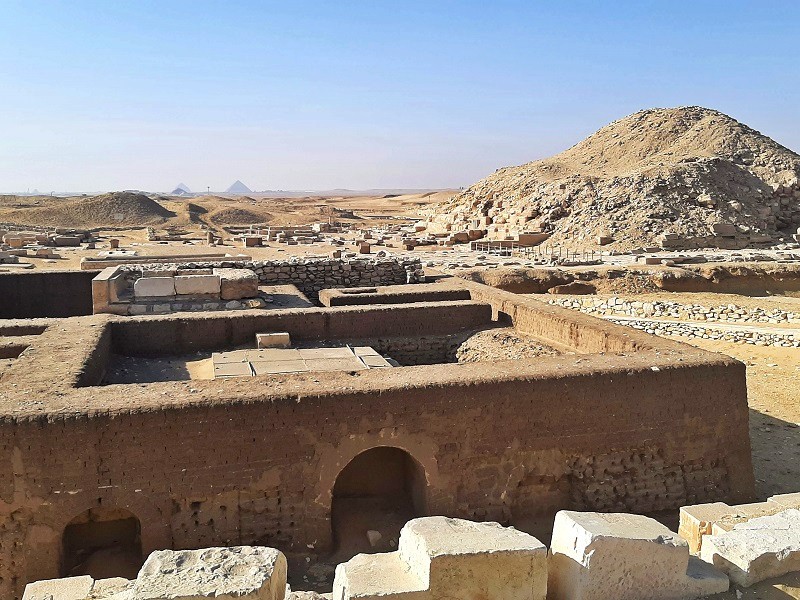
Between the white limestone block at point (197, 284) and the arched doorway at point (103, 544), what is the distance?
229 inches

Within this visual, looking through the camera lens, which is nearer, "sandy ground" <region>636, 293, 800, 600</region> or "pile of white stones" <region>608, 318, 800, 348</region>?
"sandy ground" <region>636, 293, 800, 600</region>

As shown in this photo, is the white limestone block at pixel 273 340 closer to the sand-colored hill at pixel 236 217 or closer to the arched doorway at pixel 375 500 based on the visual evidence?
the arched doorway at pixel 375 500

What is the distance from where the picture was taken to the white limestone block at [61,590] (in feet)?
13.4

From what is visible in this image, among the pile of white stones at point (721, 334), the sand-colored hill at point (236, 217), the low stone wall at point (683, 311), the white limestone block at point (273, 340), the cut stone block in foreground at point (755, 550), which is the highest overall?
the sand-colored hill at point (236, 217)

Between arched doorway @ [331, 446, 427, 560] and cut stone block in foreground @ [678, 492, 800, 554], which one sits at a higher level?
cut stone block in foreground @ [678, 492, 800, 554]

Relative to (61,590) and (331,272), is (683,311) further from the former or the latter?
(61,590)

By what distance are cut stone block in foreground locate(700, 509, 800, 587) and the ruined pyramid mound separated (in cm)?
4667

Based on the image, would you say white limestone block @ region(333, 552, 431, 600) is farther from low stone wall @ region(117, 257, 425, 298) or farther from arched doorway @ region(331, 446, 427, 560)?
low stone wall @ region(117, 257, 425, 298)

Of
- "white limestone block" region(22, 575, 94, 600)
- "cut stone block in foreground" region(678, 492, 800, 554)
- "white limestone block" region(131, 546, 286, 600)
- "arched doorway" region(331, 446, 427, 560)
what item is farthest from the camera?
"arched doorway" region(331, 446, 427, 560)

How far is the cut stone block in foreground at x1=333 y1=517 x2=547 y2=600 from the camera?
365 centimetres

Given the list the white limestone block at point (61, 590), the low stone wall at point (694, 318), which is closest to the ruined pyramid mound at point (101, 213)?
the low stone wall at point (694, 318)

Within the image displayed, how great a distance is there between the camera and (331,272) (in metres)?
15.0

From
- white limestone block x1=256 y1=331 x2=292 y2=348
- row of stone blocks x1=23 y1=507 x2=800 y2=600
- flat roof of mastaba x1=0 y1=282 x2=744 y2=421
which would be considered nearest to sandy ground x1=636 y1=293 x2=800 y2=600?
row of stone blocks x1=23 y1=507 x2=800 y2=600

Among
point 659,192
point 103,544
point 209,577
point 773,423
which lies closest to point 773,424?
point 773,423
